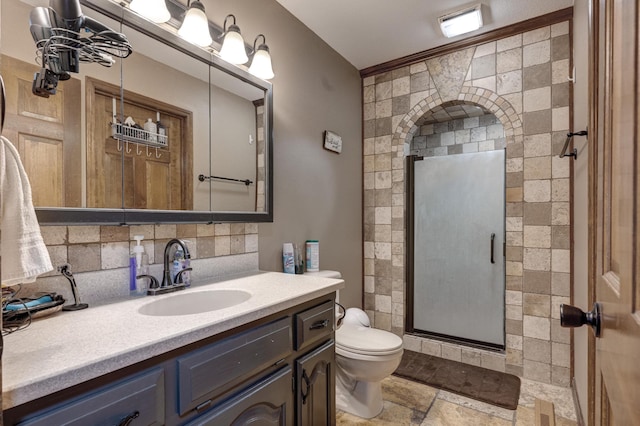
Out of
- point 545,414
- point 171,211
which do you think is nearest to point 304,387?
point 171,211

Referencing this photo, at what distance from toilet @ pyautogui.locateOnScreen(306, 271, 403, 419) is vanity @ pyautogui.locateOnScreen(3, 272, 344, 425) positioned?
0.34m

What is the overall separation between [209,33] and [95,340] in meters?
1.39

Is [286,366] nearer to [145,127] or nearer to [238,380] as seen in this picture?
[238,380]

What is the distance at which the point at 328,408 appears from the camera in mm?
1494

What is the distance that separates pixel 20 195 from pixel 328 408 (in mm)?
1399

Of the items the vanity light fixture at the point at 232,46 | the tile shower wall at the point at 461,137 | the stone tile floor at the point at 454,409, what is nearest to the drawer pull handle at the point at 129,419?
the stone tile floor at the point at 454,409

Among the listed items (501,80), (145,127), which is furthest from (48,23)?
(501,80)

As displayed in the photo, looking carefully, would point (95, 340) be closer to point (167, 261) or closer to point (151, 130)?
point (167, 261)

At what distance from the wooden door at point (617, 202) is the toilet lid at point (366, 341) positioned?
1148 mm

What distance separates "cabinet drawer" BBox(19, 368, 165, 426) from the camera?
0.66 metres

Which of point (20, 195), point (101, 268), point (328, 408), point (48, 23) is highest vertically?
point (48, 23)

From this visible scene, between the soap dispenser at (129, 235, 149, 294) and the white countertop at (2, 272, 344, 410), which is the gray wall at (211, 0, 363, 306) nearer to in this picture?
the soap dispenser at (129, 235, 149, 294)

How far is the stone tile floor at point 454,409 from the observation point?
1870 mm

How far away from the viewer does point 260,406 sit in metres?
1.11
